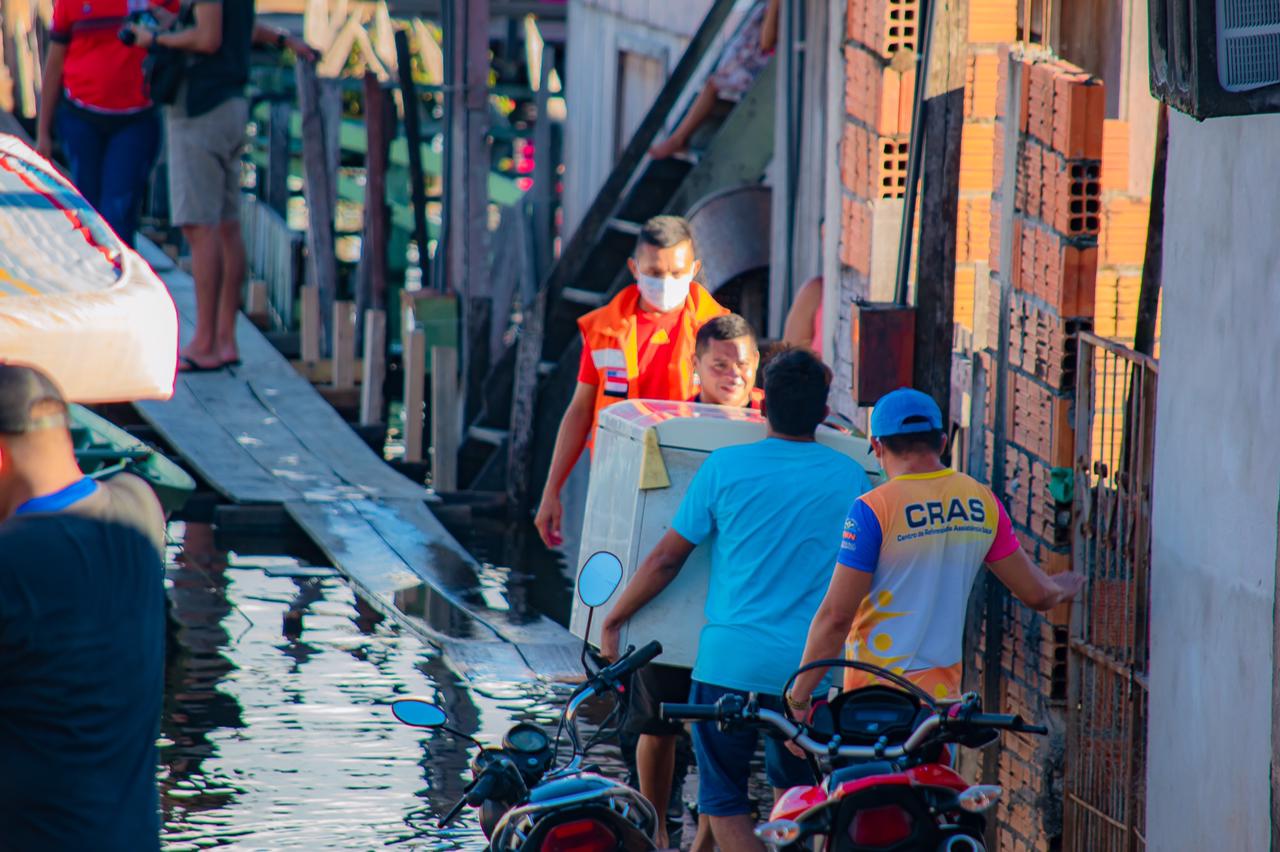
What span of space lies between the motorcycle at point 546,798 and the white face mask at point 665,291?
256 cm

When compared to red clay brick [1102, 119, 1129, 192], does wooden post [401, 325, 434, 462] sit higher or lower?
lower

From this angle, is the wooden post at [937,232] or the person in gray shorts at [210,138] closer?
the wooden post at [937,232]

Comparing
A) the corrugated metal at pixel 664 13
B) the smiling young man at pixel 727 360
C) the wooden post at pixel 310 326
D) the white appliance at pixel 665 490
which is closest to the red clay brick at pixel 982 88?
the smiling young man at pixel 727 360

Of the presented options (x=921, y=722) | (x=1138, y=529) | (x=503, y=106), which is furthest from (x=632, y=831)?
(x=503, y=106)

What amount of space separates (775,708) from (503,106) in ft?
76.3

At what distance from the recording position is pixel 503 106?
28.4 m

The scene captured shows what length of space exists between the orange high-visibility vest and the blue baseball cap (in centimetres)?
186

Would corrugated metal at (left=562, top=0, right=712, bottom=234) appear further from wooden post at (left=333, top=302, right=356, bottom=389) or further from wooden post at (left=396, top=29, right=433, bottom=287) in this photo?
wooden post at (left=333, top=302, right=356, bottom=389)

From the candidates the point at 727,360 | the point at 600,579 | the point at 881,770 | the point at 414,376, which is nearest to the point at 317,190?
the point at 414,376

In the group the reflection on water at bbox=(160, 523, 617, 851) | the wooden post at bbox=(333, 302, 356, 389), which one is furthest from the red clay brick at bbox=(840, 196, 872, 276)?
the wooden post at bbox=(333, 302, 356, 389)

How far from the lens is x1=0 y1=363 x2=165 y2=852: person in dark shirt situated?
4.00m

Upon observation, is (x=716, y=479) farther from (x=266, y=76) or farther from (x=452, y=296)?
(x=266, y=76)

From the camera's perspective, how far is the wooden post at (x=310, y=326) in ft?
47.1

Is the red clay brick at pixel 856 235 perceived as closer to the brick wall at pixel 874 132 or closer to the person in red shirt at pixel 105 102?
the brick wall at pixel 874 132
